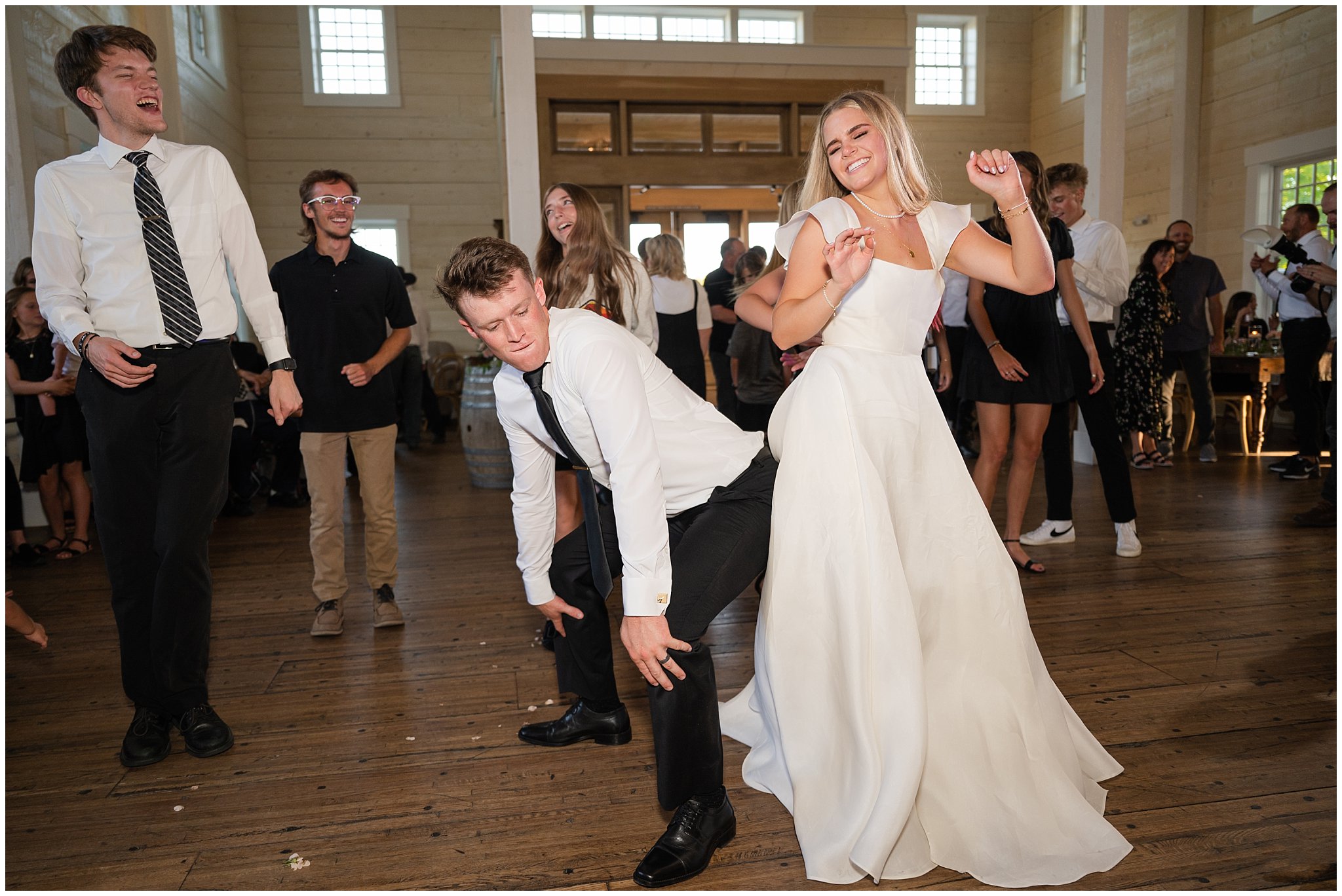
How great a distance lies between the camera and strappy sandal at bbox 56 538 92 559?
4520mm

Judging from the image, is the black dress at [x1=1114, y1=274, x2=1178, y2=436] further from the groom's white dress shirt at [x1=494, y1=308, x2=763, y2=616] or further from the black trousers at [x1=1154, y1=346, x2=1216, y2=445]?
the groom's white dress shirt at [x1=494, y1=308, x2=763, y2=616]

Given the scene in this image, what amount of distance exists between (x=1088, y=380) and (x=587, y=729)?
8.74 ft

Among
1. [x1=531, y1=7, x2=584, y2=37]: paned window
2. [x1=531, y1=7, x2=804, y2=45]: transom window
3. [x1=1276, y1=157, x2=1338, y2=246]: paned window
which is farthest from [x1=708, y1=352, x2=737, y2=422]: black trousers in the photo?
[x1=531, y1=7, x2=584, y2=37]: paned window

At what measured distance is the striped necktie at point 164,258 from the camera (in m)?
2.22

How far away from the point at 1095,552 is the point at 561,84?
7.67 metres

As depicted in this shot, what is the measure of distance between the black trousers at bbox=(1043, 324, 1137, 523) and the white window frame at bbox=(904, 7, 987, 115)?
926cm

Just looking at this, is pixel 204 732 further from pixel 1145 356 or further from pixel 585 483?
pixel 1145 356

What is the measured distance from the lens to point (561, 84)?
9.72m

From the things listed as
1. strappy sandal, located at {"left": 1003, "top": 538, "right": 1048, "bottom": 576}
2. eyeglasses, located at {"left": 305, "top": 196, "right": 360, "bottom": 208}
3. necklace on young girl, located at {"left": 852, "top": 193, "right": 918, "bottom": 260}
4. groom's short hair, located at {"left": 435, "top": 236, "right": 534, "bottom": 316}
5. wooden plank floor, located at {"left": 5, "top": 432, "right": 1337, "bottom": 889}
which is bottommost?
wooden plank floor, located at {"left": 5, "top": 432, "right": 1337, "bottom": 889}

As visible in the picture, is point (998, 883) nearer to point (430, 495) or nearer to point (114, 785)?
point (114, 785)

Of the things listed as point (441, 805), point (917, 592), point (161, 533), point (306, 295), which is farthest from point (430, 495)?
point (917, 592)

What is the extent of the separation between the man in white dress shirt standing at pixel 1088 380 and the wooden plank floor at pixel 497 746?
24cm

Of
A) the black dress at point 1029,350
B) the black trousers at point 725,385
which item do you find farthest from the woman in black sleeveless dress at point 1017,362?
the black trousers at point 725,385

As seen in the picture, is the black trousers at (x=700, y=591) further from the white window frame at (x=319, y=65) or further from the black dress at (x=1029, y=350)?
the white window frame at (x=319, y=65)
